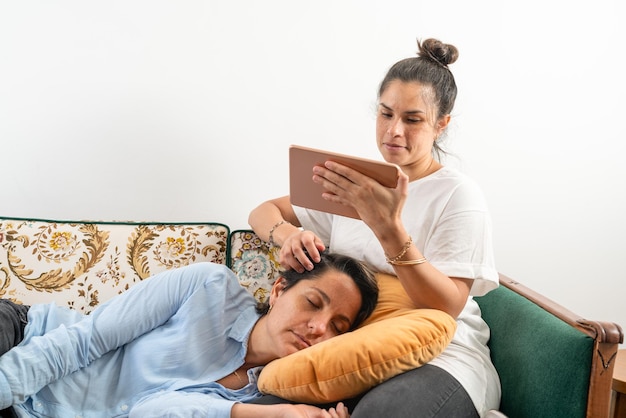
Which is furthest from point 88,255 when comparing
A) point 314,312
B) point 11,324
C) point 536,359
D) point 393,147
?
point 536,359

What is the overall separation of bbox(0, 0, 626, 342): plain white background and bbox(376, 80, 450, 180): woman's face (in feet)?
1.76

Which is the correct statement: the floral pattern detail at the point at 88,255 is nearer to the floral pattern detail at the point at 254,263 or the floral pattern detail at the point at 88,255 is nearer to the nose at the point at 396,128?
the floral pattern detail at the point at 254,263

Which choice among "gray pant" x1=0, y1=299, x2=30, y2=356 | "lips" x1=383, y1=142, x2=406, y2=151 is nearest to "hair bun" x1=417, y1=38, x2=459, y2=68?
"lips" x1=383, y1=142, x2=406, y2=151

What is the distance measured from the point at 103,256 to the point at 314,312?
756 mm

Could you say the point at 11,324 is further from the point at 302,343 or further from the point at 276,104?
the point at 276,104

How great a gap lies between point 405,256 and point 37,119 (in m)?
1.33

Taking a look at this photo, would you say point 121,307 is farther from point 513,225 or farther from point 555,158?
point 555,158

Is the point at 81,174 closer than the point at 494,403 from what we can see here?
No

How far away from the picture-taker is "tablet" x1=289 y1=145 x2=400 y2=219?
1.26 m

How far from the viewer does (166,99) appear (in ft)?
6.61

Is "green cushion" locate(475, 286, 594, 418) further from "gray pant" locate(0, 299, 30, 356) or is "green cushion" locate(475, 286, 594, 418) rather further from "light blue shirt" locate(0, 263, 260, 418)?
"gray pant" locate(0, 299, 30, 356)

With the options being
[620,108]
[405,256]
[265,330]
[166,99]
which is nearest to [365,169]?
[405,256]

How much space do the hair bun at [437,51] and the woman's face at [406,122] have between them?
0.40 ft

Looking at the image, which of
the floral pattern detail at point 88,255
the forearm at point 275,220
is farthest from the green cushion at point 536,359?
Result: the floral pattern detail at point 88,255
